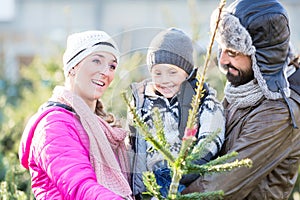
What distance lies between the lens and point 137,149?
4.00 meters

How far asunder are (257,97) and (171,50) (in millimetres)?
688

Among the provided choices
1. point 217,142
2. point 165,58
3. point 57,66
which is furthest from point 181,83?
point 57,66

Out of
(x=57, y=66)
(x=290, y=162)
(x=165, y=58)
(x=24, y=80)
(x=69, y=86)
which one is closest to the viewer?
(x=165, y=58)

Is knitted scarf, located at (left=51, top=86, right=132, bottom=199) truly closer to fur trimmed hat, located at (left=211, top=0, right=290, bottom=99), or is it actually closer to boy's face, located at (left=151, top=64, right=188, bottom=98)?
boy's face, located at (left=151, top=64, right=188, bottom=98)

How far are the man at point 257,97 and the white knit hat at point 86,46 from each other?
60 centimetres

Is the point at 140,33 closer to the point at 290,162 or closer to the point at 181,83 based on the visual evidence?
the point at 181,83

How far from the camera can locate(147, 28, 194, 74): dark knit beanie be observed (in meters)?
3.90

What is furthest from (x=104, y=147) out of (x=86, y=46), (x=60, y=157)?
(x=86, y=46)

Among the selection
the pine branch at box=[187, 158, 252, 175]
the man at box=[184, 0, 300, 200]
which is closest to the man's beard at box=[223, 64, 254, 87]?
the man at box=[184, 0, 300, 200]

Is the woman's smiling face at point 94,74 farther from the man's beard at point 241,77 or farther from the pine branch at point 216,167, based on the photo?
the pine branch at point 216,167

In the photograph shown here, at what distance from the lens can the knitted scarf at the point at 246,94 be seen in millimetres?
4387

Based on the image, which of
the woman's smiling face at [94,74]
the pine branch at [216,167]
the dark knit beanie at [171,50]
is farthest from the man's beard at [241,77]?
the pine branch at [216,167]

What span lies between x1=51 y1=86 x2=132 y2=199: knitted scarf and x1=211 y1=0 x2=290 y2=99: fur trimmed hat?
745mm

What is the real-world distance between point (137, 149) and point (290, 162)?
95 centimetres
